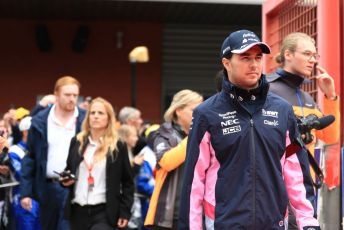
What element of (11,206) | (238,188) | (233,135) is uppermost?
(233,135)

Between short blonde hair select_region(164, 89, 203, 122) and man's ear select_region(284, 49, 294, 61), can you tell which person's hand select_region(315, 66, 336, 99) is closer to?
man's ear select_region(284, 49, 294, 61)

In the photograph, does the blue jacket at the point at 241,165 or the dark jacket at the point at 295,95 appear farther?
the dark jacket at the point at 295,95

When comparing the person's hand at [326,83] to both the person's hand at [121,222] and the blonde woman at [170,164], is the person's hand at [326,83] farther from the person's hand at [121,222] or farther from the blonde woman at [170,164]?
the person's hand at [121,222]

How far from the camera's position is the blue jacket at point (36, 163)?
8047 mm

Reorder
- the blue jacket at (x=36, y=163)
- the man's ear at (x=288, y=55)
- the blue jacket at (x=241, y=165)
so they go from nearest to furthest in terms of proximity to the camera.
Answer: the blue jacket at (x=241, y=165), the man's ear at (x=288, y=55), the blue jacket at (x=36, y=163)

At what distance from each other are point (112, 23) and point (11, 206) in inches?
505

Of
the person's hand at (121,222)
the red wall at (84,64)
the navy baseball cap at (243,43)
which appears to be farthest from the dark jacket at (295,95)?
the red wall at (84,64)

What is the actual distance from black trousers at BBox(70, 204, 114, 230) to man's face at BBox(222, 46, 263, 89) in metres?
3.23

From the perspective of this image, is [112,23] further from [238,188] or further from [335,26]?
[238,188]

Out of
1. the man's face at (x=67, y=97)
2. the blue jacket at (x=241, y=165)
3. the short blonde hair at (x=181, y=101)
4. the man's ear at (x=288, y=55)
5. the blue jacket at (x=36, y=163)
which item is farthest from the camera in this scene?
the man's face at (x=67, y=97)

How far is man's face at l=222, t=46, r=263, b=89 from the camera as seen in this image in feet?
13.9

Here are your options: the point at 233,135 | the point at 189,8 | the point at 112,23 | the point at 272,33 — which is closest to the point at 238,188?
the point at 233,135

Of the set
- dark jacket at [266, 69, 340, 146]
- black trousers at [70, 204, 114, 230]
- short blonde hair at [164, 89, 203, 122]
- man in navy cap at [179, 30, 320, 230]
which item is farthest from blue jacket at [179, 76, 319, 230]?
black trousers at [70, 204, 114, 230]

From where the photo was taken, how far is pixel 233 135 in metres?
4.13
